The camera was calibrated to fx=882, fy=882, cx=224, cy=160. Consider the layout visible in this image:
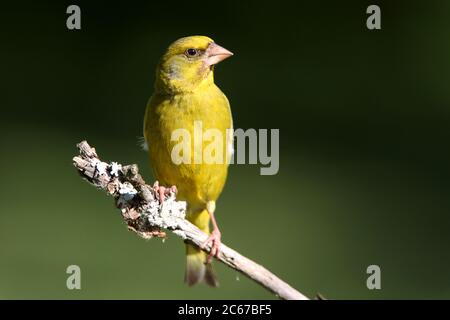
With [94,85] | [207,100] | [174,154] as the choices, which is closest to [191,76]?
[207,100]

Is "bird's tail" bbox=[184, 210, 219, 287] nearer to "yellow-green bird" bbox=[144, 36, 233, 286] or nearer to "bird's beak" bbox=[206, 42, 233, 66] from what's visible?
"yellow-green bird" bbox=[144, 36, 233, 286]

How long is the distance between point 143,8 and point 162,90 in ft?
8.35

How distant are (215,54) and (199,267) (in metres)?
1.27

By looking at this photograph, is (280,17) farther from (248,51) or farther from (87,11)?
(87,11)

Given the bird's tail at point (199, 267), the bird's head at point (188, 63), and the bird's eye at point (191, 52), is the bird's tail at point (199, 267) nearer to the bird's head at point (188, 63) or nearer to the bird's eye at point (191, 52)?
the bird's head at point (188, 63)

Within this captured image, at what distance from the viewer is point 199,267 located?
486cm

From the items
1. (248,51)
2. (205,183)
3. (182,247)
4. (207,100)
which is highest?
(248,51)

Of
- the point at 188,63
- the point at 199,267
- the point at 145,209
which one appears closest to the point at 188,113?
the point at 188,63

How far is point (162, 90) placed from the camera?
435cm

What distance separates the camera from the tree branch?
337 centimetres

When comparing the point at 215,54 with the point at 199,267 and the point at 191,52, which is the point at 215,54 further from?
the point at 199,267

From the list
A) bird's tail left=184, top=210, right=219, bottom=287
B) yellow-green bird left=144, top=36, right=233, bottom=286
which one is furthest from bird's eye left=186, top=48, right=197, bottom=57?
bird's tail left=184, top=210, right=219, bottom=287

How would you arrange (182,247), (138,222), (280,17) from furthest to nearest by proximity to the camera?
(280,17) < (182,247) < (138,222)

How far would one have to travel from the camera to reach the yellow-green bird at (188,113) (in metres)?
4.20
